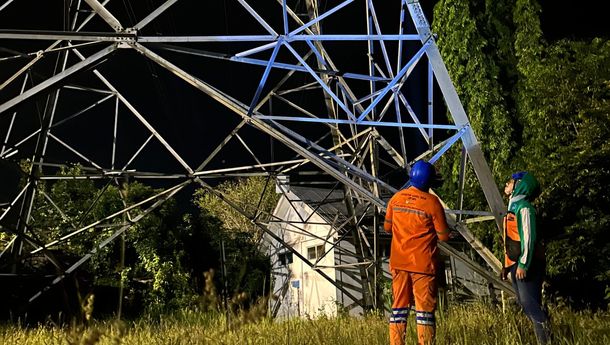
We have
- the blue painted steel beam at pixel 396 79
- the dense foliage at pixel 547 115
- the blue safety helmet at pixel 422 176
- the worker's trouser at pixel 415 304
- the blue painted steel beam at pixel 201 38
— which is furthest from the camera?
the dense foliage at pixel 547 115

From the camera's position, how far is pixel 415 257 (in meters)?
3.87

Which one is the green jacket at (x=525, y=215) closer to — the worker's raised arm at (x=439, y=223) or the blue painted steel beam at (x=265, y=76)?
the worker's raised arm at (x=439, y=223)

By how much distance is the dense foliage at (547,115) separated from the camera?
36.0 ft

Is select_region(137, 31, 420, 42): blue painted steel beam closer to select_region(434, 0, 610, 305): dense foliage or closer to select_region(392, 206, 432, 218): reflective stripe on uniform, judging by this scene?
select_region(392, 206, 432, 218): reflective stripe on uniform

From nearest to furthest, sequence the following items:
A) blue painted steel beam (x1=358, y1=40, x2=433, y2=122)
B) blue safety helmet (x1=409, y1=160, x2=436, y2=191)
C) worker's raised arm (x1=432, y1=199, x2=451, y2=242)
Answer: worker's raised arm (x1=432, y1=199, x2=451, y2=242) → blue safety helmet (x1=409, y1=160, x2=436, y2=191) → blue painted steel beam (x1=358, y1=40, x2=433, y2=122)

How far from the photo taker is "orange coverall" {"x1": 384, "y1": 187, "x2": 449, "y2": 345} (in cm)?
369

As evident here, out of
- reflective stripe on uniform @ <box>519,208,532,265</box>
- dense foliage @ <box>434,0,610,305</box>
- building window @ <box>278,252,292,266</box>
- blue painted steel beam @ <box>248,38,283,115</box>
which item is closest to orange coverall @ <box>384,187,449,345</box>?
reflective stripe on uniform @ <box>519,208,532,265</box>

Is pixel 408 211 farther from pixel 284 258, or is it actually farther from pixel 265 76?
pixel 284 258

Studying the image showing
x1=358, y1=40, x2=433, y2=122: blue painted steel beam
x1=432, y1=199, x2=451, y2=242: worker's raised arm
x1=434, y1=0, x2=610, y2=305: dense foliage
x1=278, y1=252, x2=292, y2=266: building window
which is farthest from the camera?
x1=278, y1=252, x2=292, y2=266: building window

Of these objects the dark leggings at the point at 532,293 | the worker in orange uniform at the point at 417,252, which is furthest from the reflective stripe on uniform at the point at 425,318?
the dark leggings at the point at 532,293

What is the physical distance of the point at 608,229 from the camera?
11.3 m

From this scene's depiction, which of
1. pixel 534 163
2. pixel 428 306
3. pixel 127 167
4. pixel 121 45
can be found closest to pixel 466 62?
pixel 534 163

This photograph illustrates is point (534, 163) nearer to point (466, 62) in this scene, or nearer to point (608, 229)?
point (608, 229)

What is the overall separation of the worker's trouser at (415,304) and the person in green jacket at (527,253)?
42.1 inches
